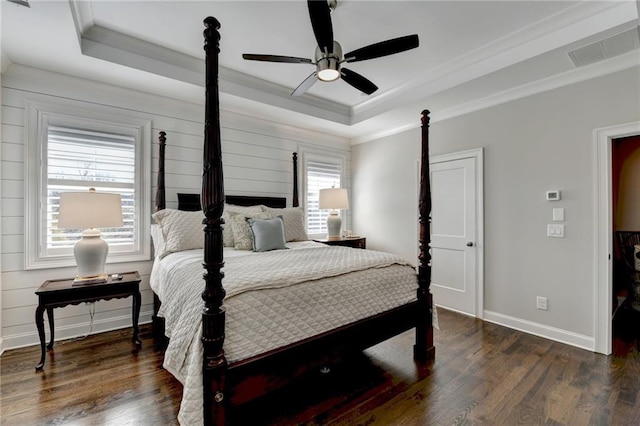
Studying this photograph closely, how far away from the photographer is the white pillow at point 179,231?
296cm

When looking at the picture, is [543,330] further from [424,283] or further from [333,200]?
[333,200]

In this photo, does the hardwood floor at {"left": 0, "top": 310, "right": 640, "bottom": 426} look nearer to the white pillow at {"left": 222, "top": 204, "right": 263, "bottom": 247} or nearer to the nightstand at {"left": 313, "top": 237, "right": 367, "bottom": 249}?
the white pillow at {"left": 222, "top": 204, "right": 263, "bottom": 247}

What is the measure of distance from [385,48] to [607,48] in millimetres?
2013

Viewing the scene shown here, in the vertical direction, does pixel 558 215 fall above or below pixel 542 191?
below

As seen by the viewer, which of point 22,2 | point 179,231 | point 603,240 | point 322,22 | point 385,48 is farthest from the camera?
point 179,231

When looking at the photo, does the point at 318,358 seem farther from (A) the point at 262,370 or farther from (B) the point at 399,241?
(B) the point at 399,241

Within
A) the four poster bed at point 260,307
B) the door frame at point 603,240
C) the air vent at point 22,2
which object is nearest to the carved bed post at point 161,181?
the four poster bed at point 260,307

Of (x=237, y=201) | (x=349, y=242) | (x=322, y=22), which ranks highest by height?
(x=322, y=22)

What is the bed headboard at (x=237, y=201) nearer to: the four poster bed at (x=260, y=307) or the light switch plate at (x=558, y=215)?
the four poster bed at (x=260, y=307)

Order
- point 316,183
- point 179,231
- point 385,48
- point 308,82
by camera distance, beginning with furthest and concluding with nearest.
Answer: point 316,183 < point 179,231 < point 308,82 < point 385,48

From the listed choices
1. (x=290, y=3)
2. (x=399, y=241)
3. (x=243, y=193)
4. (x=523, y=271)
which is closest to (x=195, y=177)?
(x=243, y=193)

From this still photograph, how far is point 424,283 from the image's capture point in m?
2.69

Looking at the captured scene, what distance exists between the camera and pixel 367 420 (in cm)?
186

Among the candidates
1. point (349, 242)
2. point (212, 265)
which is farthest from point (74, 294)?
point (349, 242)
